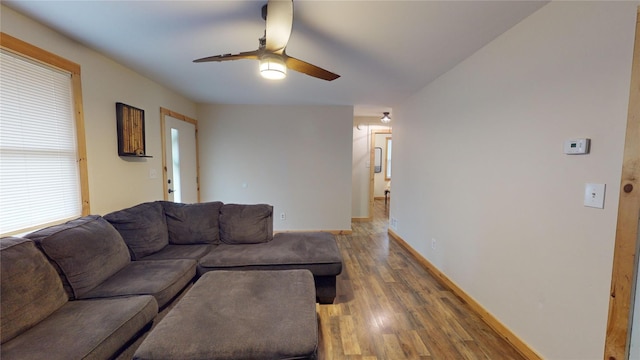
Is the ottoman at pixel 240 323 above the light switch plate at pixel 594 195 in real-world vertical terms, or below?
below

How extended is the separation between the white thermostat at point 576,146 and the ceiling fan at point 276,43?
1629mm

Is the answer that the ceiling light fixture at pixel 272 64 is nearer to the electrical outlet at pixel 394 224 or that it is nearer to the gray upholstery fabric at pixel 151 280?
the gray upholstery fabric at pixel 151 280

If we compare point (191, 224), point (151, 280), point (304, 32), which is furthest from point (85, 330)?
point (304, 32)

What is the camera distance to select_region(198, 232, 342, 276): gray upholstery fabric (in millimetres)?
2219

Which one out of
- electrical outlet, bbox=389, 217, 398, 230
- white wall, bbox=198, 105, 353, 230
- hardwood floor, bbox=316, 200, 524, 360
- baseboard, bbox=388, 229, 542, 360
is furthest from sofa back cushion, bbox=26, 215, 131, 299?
electrical outlet, bbox=389, 217, 398, 230

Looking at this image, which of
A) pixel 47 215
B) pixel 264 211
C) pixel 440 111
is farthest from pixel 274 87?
pixel 47 215

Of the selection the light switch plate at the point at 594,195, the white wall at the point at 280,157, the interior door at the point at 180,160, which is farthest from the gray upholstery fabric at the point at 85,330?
the white wall at the point at 280,157

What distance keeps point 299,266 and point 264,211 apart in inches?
32.4

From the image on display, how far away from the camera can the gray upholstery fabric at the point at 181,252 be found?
227 centimetres

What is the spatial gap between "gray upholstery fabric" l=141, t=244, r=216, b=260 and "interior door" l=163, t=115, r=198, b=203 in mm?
1280

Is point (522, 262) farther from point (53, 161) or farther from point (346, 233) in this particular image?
point (53, 161)

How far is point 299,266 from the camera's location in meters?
2.25

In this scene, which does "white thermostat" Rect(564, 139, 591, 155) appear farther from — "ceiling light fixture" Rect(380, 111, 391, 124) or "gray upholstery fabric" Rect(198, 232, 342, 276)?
"ceiling light fixture" Rect(380, 111, 391, 124)

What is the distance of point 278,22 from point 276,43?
0.48 feet
